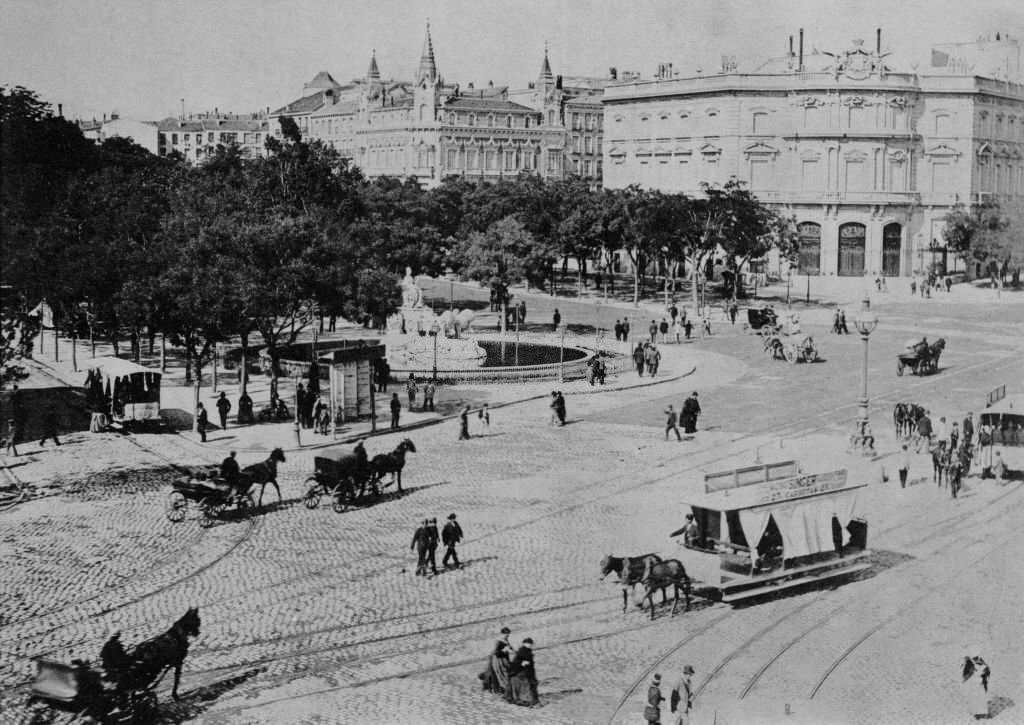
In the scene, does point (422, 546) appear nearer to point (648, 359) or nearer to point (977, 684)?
point (977, 684)

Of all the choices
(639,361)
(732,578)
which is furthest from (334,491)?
(639,361)

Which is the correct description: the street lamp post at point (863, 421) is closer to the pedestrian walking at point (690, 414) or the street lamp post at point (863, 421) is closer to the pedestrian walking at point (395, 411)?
the pedestrian walking at point (690, 414)

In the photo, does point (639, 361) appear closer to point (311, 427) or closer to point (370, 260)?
point (370, 260)

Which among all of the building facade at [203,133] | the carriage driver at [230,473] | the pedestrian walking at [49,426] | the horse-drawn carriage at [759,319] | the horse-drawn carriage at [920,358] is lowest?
the pedestrian walking at [49,426]

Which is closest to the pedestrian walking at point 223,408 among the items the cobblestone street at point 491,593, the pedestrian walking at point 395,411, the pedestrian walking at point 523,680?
the cobblestone street at point 491,593

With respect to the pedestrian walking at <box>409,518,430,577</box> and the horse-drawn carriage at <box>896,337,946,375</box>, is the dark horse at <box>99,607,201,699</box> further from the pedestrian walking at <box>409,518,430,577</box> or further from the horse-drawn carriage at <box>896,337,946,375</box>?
the horse-drawn carriage at <box>896,337,946,375</box>

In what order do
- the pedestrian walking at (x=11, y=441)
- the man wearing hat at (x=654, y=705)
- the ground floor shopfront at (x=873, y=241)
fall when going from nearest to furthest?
the man wearing hat at (x=654, y=705), the pedestrian walking at (x=11, y=441), the ground floor shopfront at (x=873, y=241)

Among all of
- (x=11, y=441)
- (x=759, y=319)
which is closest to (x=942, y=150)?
(x=759, y=319)
